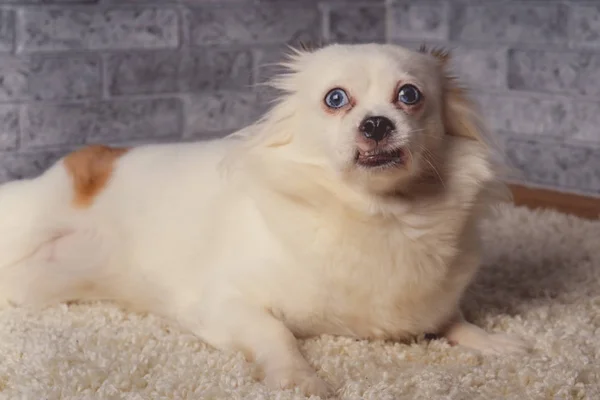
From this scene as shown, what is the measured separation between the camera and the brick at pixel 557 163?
2906 mm

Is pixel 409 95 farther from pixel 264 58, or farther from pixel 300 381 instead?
pixel 264 58

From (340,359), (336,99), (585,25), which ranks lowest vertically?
(340,359)

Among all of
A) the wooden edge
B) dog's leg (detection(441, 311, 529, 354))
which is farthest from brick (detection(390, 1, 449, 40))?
dog's leg (detection(441, 311, 529, 354))

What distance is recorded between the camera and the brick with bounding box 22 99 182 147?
268 cm

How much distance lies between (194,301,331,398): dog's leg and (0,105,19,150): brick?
1190 millimetres

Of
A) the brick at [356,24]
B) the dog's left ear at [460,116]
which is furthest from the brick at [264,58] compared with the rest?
the dog's left ear at [460,116]

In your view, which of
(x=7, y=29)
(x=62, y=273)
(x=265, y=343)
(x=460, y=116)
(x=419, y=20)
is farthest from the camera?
(x=419, y=20)

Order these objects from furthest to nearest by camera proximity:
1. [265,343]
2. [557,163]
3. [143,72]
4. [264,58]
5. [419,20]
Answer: [419,20], [264,58], [557,163], [143,72], [265,343]

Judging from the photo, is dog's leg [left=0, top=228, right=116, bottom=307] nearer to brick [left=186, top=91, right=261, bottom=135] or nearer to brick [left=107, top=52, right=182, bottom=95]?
brick [left=107, top=52, right=182, bottom=95]

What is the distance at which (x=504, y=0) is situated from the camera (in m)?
3.02

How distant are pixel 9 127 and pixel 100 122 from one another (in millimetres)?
276

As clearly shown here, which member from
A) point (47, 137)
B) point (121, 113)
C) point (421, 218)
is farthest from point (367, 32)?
point (421, 218)

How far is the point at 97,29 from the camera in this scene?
2736mm

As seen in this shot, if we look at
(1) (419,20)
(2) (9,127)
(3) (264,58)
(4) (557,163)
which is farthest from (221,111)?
(4) (557,163)
